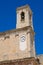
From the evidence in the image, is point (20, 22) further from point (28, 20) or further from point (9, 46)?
point (9, 46)

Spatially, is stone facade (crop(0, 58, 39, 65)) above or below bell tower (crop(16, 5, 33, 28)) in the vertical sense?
below

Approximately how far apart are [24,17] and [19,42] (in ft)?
15.4

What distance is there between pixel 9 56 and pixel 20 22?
19.7 ft

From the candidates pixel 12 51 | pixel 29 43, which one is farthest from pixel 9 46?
pixel 29 43

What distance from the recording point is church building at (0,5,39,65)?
34.6 metres

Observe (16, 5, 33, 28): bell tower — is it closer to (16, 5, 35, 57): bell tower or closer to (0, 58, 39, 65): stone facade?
(16, 5, 35, 57): bell tower

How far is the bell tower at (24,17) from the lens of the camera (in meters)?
37.4

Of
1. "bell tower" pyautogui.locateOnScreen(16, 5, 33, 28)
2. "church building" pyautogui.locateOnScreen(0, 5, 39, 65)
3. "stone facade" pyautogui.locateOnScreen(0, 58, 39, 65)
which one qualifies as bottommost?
"stone facade" pyautogui.locateOnScreen(0, 58, 39, 65)

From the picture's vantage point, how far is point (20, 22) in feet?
124

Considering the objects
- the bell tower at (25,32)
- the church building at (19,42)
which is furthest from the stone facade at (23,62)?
the bell tower at (25,32)

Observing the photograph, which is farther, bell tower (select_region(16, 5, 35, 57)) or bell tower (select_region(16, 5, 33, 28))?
bell tower (select_region(16, 5, 33, 28))

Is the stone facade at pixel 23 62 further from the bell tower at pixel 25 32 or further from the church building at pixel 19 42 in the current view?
the bell tower at pixel 25 32

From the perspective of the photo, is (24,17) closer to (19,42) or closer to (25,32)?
(25,32)

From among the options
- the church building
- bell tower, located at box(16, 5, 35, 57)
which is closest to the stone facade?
the church building
